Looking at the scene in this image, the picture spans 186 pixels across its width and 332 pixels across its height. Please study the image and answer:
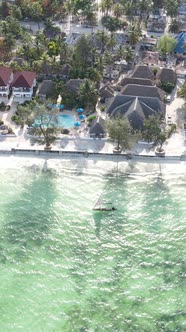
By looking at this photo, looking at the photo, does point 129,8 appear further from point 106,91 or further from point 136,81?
point 106,91

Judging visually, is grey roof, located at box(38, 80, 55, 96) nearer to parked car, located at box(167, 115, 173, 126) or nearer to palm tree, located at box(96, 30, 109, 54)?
palm tree, located at box(96, 30, 109, 54)

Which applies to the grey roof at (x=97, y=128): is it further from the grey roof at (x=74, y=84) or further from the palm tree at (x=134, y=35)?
the palm tree at (x=134, y=35)

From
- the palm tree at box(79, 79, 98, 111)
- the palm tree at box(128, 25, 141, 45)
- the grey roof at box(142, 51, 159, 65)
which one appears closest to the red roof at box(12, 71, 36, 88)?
the palm tree at box(79, 79, 98, 111)

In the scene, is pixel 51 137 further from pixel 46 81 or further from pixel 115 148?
pixel 46 81

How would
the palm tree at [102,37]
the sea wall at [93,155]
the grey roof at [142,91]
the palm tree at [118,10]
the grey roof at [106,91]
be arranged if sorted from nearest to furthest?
the sea wall at [93,155] < the grey roof at [142,91] < the grey roof at [106,91] < the palm tree at [102,37] < the palm tree at [118,10]

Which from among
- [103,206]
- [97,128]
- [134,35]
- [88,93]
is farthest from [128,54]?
[103,206]

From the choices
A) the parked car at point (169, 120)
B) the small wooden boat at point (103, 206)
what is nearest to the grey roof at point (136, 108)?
the parked car at point (169, 120)
